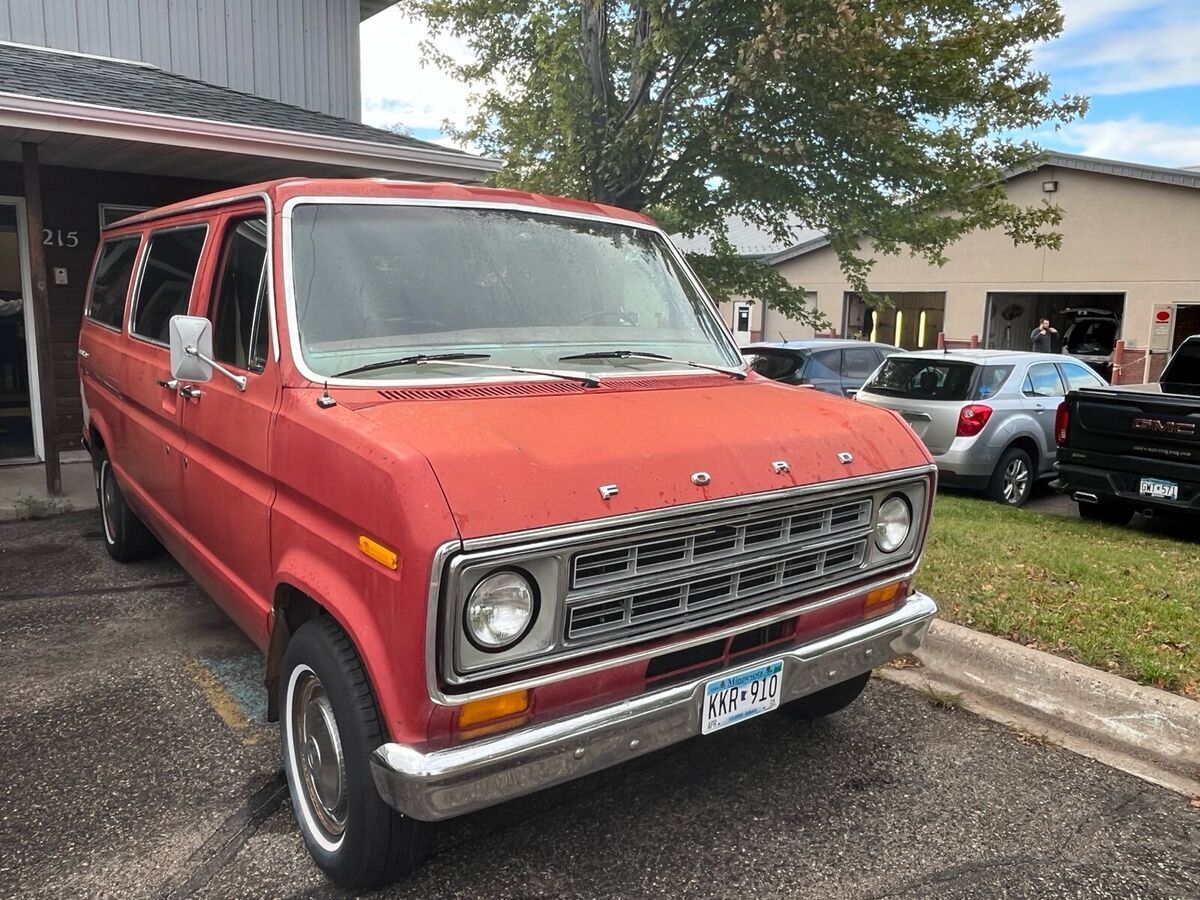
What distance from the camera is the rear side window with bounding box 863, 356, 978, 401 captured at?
8961mm

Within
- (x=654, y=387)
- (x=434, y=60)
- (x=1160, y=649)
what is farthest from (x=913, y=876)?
(x=434, y=60)

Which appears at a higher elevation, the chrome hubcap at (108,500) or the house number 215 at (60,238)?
the house number 215 at (60,238)

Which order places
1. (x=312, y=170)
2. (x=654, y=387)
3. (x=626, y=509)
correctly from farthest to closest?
(x=312, y=170) → (x=654, y=387) → (x=626, y=509)

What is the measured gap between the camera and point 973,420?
870cm

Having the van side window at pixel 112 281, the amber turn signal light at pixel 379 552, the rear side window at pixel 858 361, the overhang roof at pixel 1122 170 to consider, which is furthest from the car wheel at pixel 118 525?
the overhang roof at pixel 1122 170

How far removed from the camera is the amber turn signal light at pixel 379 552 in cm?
227

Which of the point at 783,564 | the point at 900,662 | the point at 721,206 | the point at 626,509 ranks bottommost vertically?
the point at 900,662

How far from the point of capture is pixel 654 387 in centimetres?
326

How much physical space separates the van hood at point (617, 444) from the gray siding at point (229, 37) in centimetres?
944

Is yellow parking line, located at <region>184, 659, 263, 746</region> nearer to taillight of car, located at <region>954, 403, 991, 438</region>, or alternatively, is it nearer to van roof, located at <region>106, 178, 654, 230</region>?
van roof, located at <region>106, 178, 654, 230</region>

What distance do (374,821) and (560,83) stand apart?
28.6 ft

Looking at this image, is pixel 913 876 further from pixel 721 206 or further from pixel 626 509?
pixel 721 206

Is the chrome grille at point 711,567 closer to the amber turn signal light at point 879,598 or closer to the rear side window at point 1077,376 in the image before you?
the amber turn signal light at point 879,598

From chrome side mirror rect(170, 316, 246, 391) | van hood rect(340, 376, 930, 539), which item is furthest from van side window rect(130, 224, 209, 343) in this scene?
van hood rect(340, 376, 930, 539)
